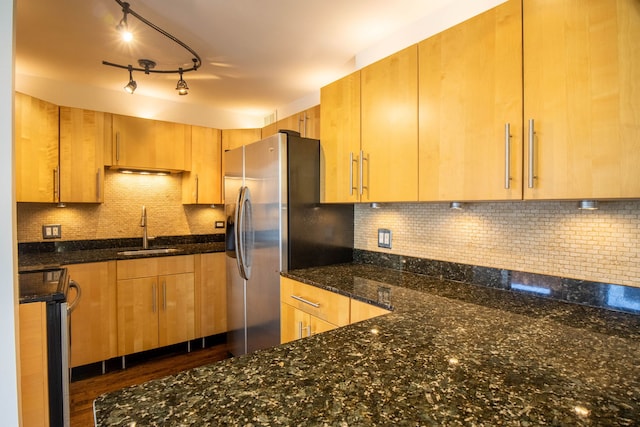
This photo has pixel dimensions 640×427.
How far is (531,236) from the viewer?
1.49 meters

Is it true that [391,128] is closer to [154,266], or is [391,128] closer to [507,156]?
[507,156]

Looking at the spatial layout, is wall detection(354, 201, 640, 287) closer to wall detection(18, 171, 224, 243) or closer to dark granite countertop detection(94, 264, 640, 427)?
dark granite countertop detection(94, 264, 640, 427)

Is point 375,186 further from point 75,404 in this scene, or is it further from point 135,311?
point 75,404

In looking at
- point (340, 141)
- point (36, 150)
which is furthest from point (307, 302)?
point (36, 150)

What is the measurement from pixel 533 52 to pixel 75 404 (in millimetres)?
3288

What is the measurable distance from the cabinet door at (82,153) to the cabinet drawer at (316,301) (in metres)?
2.00

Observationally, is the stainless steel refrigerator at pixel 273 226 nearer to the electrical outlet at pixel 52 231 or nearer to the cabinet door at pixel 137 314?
the cabinet door at pixel 137 314

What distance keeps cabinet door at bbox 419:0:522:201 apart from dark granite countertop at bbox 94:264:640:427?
568 mm

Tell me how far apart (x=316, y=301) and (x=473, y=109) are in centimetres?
123

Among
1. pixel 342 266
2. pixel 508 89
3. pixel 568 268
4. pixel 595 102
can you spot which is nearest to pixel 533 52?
pixel 508 89

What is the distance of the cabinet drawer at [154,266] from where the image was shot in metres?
2.66

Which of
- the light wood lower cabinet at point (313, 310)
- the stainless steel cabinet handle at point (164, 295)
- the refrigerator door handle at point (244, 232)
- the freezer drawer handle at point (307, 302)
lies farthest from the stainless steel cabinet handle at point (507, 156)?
the stainless steel cabinet handle at point (164, 295)

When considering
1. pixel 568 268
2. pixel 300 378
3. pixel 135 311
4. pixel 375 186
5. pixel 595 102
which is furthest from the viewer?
pixel 135 311

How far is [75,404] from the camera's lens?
2168 mm
